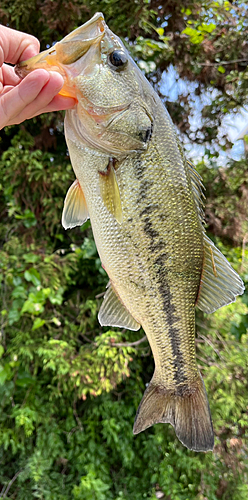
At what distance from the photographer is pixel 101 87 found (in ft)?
2.72

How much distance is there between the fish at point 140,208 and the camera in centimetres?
83

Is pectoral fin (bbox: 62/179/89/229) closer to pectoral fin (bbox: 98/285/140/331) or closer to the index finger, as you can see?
pectoral fin (bbox: 98/285/140/331)

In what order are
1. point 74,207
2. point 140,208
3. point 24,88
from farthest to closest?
point 74,207 → point 140,208 → point 24,88

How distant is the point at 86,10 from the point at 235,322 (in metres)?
2.22

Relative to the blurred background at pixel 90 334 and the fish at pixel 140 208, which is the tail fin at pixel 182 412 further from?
the blurred background at pixel 90 334

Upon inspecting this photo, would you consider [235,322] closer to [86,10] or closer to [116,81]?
[116,81]

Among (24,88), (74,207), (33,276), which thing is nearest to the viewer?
(24,88)

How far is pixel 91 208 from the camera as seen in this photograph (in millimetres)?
928

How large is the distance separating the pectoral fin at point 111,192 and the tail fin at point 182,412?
61cm

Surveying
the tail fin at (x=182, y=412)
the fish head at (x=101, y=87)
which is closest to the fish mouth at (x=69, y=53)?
the fish head at (x=101, y=87)

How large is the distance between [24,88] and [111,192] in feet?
1.08

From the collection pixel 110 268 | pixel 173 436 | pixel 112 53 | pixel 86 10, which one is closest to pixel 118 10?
pixel 86 10

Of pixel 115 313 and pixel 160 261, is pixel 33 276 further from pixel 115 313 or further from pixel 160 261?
pixel 160 261

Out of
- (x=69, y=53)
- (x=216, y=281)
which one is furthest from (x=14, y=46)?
A: (x=216, y=281)
